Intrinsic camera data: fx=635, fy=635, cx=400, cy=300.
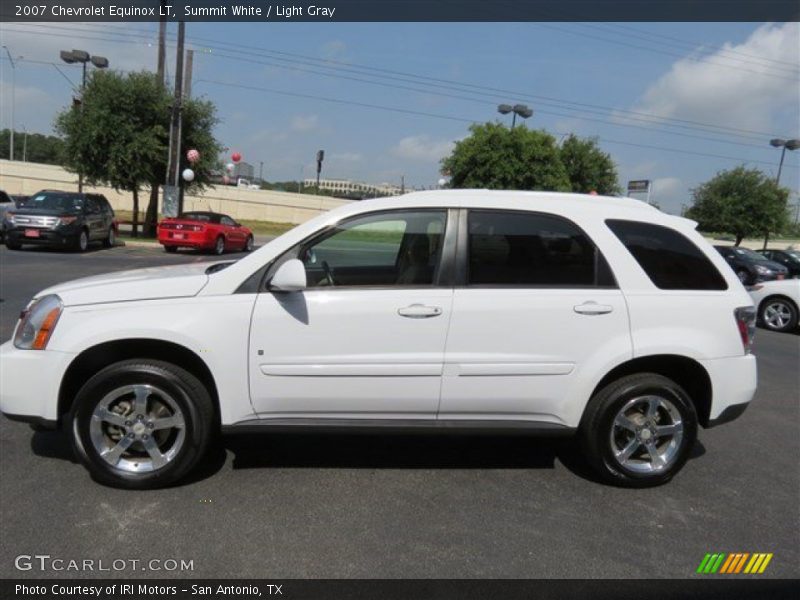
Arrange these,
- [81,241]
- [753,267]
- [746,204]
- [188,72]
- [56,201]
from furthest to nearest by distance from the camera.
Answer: [746,204] → [188,72] → [753,267] → [56,201] → [81,241]

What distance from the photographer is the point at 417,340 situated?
144 inches

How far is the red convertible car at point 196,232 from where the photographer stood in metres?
20.6

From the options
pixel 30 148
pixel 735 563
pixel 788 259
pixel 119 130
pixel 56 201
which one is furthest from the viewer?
pixel 30 148

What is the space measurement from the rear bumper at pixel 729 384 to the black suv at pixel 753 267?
56.0ft

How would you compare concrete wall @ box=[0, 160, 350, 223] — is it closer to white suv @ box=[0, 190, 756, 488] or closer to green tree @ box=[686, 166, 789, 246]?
green tree @ box=[686, 166, 789, 246]

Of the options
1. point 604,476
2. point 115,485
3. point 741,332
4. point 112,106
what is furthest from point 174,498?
point 112,106

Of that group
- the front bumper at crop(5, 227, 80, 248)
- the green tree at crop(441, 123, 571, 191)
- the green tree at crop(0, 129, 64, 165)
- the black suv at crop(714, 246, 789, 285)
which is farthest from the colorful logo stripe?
the green tree at crop(0, 129, 64, 165)

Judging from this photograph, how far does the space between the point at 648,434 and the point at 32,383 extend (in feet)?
12.0

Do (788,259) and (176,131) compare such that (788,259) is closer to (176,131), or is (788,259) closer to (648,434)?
(648,434)

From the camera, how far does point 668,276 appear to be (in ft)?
13.0

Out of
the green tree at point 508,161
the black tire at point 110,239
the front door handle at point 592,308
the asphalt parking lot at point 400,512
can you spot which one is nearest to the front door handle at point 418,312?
the front door handle at point 592,308

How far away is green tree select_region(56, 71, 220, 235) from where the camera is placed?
23.9 metres

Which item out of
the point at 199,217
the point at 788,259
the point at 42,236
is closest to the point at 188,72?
the point at 199,217

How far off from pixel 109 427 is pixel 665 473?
11.1 feet
